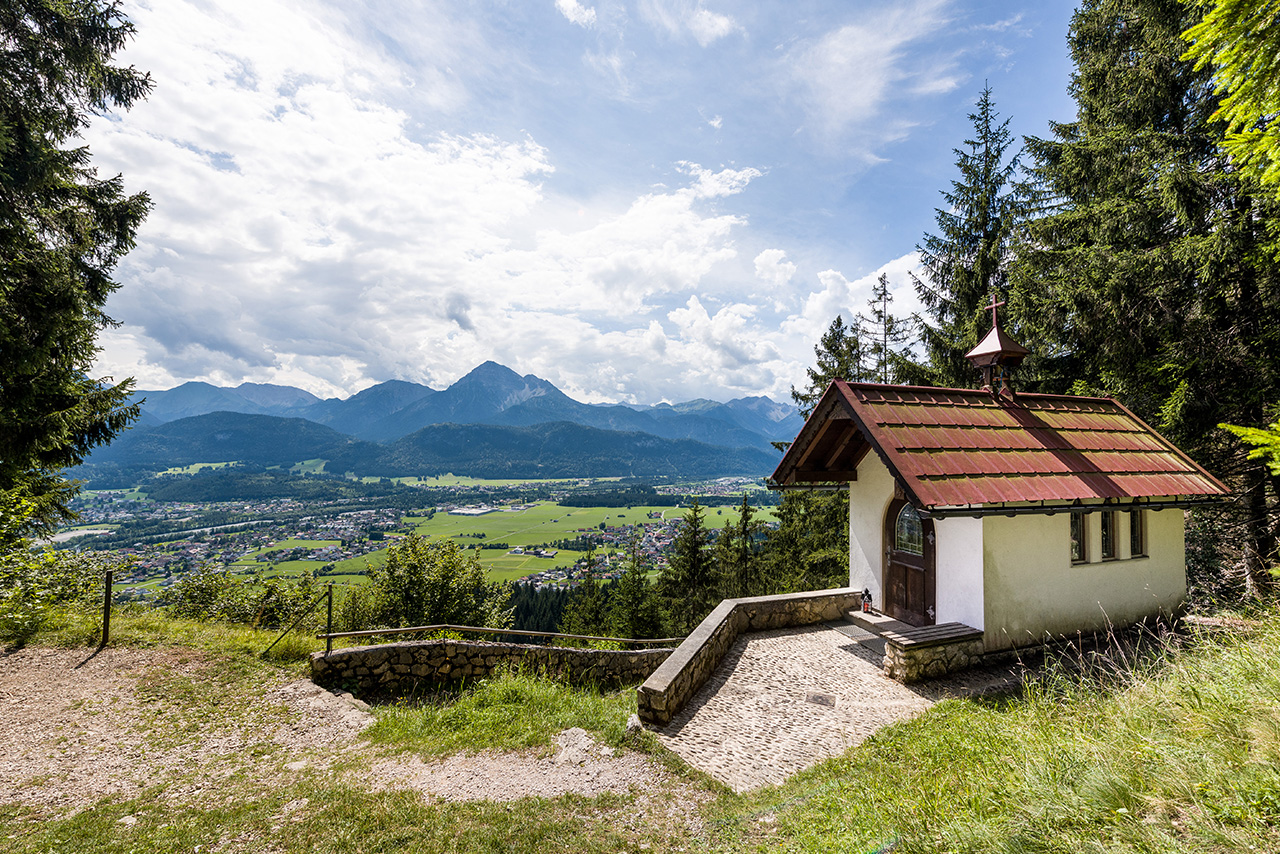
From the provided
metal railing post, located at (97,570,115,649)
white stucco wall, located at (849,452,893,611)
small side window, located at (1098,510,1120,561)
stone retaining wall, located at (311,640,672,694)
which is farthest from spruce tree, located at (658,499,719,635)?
metal railing post, located at (97,570,115,649)

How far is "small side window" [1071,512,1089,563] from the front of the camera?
7887mm

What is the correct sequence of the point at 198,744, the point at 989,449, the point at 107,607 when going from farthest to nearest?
the point at 107,607 → the point at 989,449 → the point at 198,744

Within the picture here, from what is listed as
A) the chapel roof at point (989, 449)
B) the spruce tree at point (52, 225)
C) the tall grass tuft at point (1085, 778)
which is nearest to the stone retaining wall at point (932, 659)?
the tall grass tuft at point (1085, 778)

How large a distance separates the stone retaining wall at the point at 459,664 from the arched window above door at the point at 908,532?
5446mm

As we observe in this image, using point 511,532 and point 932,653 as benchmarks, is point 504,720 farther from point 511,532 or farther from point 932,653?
point 511,532

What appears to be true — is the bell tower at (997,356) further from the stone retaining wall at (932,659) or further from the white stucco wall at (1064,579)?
the stone retaining wall at (932,659)

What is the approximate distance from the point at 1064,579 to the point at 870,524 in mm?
2925

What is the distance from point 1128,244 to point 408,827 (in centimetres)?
1691

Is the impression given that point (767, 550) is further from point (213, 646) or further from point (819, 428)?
point (213, 646)

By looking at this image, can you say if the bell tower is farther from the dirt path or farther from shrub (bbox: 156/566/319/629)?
shrub (bbox: 156/566/319/629)

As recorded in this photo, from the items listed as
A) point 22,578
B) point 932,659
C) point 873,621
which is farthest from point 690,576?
point 22,578

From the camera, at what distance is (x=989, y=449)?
795cm

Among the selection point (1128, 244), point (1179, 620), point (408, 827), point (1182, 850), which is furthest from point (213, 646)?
point (1128, 244)

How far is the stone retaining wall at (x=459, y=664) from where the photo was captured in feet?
29.9
